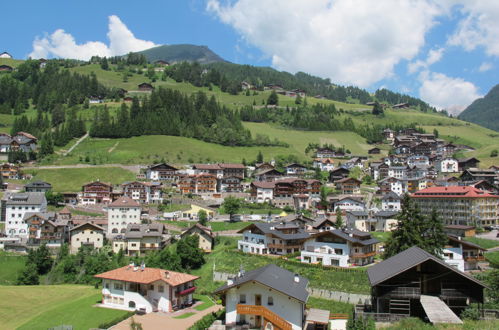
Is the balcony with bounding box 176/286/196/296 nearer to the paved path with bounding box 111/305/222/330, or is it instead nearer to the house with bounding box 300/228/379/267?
the paved path with bounding box 111/305/222/330

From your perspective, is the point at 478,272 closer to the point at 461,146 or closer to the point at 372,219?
the point at 372,219

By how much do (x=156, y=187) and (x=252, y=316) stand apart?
203 feet

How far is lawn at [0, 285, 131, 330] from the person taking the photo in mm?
32928

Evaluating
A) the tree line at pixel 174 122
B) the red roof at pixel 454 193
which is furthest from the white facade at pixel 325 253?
the tree line at pixel 174 122

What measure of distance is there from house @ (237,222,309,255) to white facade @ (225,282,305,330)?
76.3ft

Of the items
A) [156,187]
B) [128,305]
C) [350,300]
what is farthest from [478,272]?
[156,187]

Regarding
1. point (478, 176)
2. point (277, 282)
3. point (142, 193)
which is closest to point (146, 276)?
point (277, 282)

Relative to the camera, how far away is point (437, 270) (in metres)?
23.8

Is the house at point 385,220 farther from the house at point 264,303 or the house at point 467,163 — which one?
the house at point 467,163

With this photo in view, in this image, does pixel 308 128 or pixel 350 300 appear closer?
pixel 350 300

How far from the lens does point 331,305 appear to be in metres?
33.8

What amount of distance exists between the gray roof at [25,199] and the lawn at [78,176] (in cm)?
1647

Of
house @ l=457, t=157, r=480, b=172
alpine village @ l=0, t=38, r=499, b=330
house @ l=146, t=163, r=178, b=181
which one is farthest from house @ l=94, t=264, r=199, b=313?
house @ l=457, t=157, r=480, b=172

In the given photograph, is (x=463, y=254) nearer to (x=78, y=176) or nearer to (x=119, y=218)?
(x=119, y=218)
